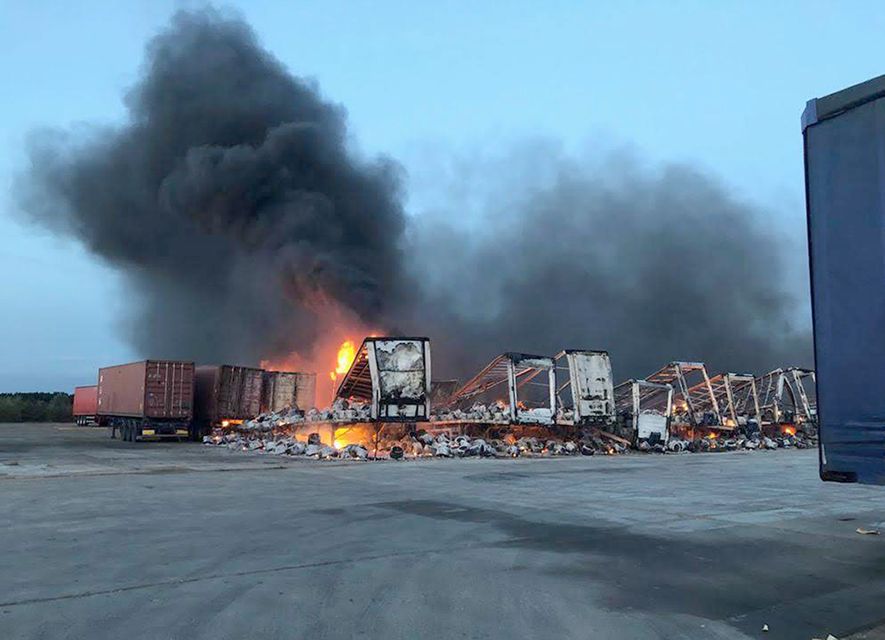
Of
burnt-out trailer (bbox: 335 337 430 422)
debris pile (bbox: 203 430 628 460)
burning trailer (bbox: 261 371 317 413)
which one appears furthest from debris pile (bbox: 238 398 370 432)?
burning trailer (bbox: 261 371 317 413)

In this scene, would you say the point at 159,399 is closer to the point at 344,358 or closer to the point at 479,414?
the point at 344,358

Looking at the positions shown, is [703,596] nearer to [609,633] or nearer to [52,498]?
[609,633]

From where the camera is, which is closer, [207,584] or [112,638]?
[112,638]

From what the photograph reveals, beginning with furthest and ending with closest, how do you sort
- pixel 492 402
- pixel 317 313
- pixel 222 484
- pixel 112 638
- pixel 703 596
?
pixel 317 313
pixel 492 402
pixel 222 484
pixel 703 596
pixel 112 638

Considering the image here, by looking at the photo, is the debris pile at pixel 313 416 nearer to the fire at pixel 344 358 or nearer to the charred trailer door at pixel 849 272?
the fire at pixel 344 358

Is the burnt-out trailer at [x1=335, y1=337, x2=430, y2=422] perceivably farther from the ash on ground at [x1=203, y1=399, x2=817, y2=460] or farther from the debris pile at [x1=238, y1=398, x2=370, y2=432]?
the ash on ground at [x1=203, y1=399, x2=817, y2=460]

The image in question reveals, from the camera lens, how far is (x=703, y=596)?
Result: 17.1 ft

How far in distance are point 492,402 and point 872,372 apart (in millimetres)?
19564

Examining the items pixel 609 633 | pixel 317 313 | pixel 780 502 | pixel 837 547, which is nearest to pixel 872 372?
pixel 609 633

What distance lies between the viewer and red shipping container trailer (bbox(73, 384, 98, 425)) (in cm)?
4053

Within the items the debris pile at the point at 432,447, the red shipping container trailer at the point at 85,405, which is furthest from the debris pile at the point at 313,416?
the red shipping container trailer at the point at 85,405

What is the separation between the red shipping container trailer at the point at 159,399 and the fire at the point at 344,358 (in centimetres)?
733

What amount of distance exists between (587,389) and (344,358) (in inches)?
525

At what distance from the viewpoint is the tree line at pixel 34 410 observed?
47.5 metres
